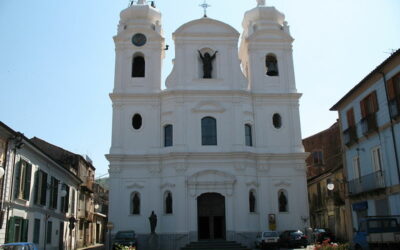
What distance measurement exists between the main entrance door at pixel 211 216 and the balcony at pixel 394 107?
14.0 m

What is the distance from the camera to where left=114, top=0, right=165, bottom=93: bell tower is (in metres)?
34.5

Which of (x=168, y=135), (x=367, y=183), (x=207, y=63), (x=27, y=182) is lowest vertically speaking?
(x=367, y=183)

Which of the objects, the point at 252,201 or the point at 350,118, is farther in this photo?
the point at 252,201

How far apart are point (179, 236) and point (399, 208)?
575 inches

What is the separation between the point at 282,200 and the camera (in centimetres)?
3300

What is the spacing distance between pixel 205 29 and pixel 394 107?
17842 mm

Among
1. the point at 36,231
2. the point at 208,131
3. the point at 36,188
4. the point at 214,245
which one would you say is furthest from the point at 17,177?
the point at 208,131

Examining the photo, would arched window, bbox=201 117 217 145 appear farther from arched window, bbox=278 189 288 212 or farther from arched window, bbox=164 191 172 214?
arched window, bbox=278 189 288 212

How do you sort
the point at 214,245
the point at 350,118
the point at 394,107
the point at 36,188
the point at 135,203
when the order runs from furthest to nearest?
the point at 135,203 → the point at 214,245 → the point at 36,188 → the point at 350,118 → the point at 394,107

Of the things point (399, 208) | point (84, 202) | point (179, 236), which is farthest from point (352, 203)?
point (84, 202)

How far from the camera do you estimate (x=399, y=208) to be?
20.9 meters

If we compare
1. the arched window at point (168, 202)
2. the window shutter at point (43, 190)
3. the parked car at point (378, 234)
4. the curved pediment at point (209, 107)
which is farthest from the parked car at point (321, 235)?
the window shutter at point (43, 190)

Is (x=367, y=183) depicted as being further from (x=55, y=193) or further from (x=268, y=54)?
(x=55, y=193)

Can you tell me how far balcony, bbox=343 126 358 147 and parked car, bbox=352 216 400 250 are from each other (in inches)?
256
